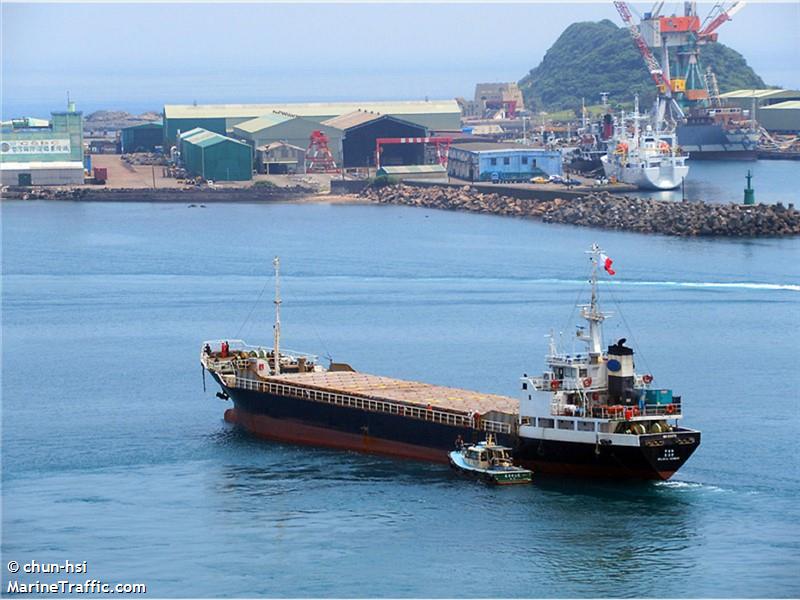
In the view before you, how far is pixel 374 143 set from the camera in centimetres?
8412

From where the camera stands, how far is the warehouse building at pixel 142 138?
4003 inches

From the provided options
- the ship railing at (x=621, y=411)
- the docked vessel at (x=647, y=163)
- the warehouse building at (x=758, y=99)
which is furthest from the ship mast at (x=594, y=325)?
the warehouse building at (x=758, y=99)

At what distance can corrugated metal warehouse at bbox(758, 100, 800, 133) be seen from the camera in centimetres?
11581

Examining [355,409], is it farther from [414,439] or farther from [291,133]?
[291,133]

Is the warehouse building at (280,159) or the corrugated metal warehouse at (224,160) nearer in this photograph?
the corrugated metal warehouse at (224,160)

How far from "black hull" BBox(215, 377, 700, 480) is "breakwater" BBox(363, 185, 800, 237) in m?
33.4

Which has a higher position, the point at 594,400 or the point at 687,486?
the point at 594,400

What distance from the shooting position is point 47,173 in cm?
7881

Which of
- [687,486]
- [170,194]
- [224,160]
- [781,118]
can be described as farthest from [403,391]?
[781,118]

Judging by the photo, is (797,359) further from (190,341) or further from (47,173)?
(47,173)

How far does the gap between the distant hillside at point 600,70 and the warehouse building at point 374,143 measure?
165 feet

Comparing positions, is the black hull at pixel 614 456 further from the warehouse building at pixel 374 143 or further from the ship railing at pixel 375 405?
the warehouse building at pixel 374 143

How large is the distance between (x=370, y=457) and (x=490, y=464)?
281cm

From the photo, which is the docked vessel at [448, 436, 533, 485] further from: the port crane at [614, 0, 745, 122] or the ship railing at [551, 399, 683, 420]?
the port crane at [614, 0, 745, 122]
